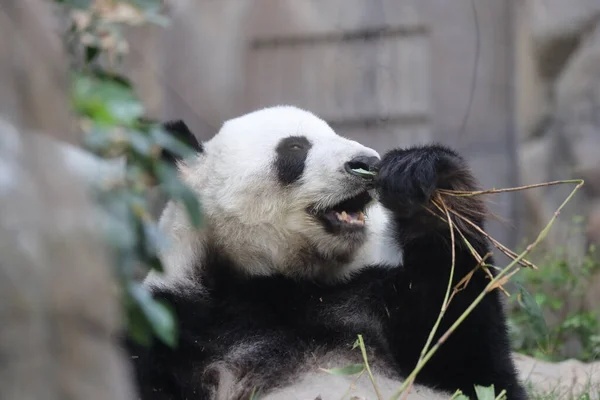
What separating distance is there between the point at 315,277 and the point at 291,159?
1.74ft

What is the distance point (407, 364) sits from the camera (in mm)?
3656

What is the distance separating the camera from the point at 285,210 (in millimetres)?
4059

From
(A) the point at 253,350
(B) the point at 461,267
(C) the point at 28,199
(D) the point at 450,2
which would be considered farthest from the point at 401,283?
(D) the point at 450,2

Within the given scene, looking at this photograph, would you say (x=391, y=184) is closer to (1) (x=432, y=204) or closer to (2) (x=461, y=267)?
(1) (x=432, y=204)

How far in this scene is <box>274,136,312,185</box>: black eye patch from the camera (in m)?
4.09

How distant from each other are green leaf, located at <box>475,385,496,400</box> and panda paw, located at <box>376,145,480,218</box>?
0.70 m

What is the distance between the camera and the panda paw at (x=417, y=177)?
3529mm

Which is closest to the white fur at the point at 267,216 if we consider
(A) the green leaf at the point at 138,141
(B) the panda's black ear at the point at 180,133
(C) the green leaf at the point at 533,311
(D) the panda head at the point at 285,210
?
(D) the panda head at the point at 285,210

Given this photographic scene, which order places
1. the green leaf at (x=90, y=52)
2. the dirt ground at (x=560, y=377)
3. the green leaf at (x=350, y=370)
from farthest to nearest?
the dirt ground at (x=560, y=377) < the green leaf at (x=350, y=370) < the green leaf at (x=90, y=52)

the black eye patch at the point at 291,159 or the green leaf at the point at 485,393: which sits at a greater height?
the black eye patch at the point at 291,159

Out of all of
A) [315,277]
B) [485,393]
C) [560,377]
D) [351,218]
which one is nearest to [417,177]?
[351,218]

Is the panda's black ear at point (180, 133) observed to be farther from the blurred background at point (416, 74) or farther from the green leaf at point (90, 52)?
the blurred background at point (416, 74)

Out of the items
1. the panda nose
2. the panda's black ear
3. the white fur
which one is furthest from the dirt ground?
the panda's black ear

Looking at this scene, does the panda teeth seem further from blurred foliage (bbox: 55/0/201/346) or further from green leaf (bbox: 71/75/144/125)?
green leaf (bbox: 71/75/144/125)
